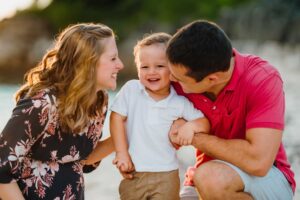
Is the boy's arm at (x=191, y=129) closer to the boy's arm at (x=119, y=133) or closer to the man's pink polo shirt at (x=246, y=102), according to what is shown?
the man's pink polo shirt at (x=246, y=102)

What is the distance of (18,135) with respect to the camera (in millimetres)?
2789

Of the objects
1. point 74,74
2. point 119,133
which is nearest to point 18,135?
point 74,74

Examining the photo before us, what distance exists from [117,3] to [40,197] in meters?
21.8

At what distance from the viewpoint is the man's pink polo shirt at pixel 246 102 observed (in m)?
→ 2.96

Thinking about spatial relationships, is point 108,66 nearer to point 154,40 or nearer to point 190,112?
point 154,40

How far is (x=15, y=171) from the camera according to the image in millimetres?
2832

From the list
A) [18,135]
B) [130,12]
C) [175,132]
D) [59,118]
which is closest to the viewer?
[18,135]

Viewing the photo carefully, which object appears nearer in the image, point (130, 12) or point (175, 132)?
point (175, 132)

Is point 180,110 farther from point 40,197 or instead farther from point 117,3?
point 117,3

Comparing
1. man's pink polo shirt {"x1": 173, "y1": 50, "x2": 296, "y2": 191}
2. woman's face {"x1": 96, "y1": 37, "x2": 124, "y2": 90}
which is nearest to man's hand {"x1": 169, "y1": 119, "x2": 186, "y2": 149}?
man's pink polo shirt {"x1": 173, "y1": 50, "x2": 296, "y2": 191}

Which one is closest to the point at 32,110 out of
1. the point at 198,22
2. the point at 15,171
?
the point at 15,171

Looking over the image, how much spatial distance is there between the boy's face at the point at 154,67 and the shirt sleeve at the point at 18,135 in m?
0.54

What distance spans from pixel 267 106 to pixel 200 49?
1.29 ft

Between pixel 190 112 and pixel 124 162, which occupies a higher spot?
pixel 190 112
